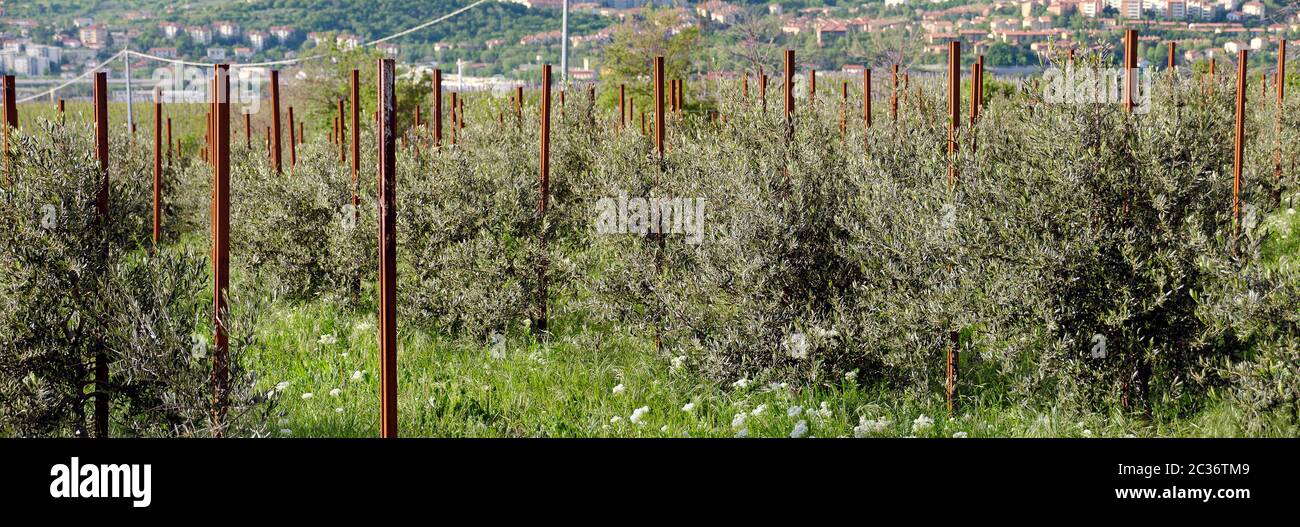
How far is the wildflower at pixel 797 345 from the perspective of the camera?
684 cm

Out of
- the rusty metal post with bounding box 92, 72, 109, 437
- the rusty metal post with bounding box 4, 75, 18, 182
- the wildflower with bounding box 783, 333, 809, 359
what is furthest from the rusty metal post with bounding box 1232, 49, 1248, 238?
the rusty metal post with bounding box 4, 75, 18, 182

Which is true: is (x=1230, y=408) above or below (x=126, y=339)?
below

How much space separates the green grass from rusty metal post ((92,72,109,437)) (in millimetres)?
984

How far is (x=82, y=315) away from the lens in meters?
4.76

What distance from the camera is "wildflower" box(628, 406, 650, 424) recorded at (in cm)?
626

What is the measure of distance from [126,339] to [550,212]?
478cm

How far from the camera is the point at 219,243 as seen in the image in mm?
4465

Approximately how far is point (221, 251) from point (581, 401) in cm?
298

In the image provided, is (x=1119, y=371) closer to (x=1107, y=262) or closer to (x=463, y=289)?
(x=1107, y=262)

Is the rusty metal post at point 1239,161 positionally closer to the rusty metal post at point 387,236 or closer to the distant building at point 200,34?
the rusty metal post at point 387,236

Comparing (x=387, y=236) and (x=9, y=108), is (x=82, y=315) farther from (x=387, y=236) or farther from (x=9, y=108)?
(x=9, y=108)

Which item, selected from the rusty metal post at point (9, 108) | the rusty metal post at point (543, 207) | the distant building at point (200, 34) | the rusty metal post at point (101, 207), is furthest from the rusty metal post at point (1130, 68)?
the distant building at point (200, 34)

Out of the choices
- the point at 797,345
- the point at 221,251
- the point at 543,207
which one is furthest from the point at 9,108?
the point at 797,345
